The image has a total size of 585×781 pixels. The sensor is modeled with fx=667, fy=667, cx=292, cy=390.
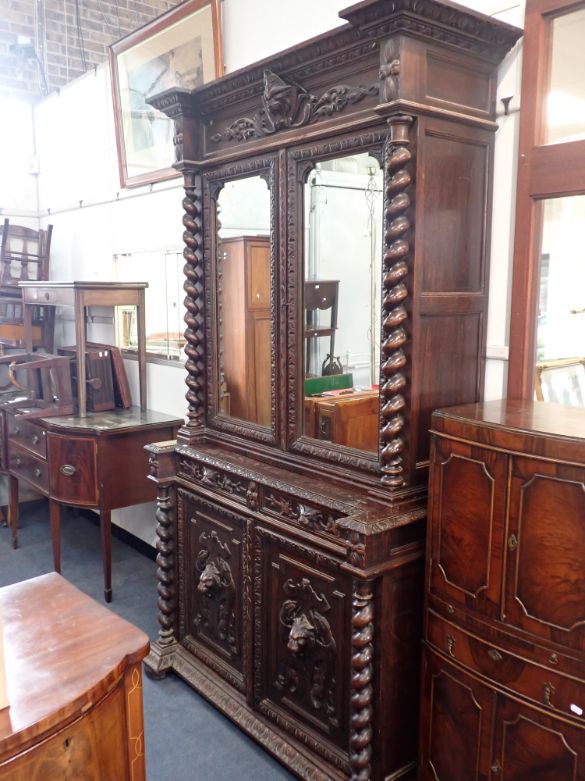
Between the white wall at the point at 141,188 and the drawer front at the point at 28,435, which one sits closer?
the white wall at the point at 141,188

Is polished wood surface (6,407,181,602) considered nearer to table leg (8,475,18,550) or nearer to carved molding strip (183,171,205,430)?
table leg (8,475,18,550)

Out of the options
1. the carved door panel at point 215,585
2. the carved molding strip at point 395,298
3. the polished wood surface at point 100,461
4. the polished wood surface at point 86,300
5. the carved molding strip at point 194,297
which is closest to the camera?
the carved molding strip at point 395,298

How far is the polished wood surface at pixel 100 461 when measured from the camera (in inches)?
137

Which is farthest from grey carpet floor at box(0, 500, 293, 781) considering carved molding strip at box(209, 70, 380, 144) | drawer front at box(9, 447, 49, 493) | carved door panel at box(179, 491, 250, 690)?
carved molding strip at box(209, 70, 380, 144)

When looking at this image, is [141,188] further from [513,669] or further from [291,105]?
[513,669]

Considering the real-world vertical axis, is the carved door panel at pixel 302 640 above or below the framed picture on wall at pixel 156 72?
below

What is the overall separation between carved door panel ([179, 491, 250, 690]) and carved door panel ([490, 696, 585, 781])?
Result: 1007 mm

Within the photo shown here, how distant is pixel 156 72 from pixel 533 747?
346 centimetres

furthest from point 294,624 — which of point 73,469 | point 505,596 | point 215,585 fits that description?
point 73,469

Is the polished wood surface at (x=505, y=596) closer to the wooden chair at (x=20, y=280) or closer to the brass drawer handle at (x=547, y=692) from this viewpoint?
the brass drawer handle at (x=547, y=692)

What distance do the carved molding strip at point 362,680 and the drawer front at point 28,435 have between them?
2.40 meters

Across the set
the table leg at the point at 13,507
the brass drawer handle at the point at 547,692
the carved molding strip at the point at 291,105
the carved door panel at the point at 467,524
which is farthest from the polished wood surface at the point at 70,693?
the table leg at the point at 13,507

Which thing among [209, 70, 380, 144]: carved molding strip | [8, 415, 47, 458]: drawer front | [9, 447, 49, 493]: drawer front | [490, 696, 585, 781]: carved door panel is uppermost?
[209, 70, 380, 144]: carved molding strip

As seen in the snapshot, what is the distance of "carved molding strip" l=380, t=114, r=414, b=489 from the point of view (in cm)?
179
